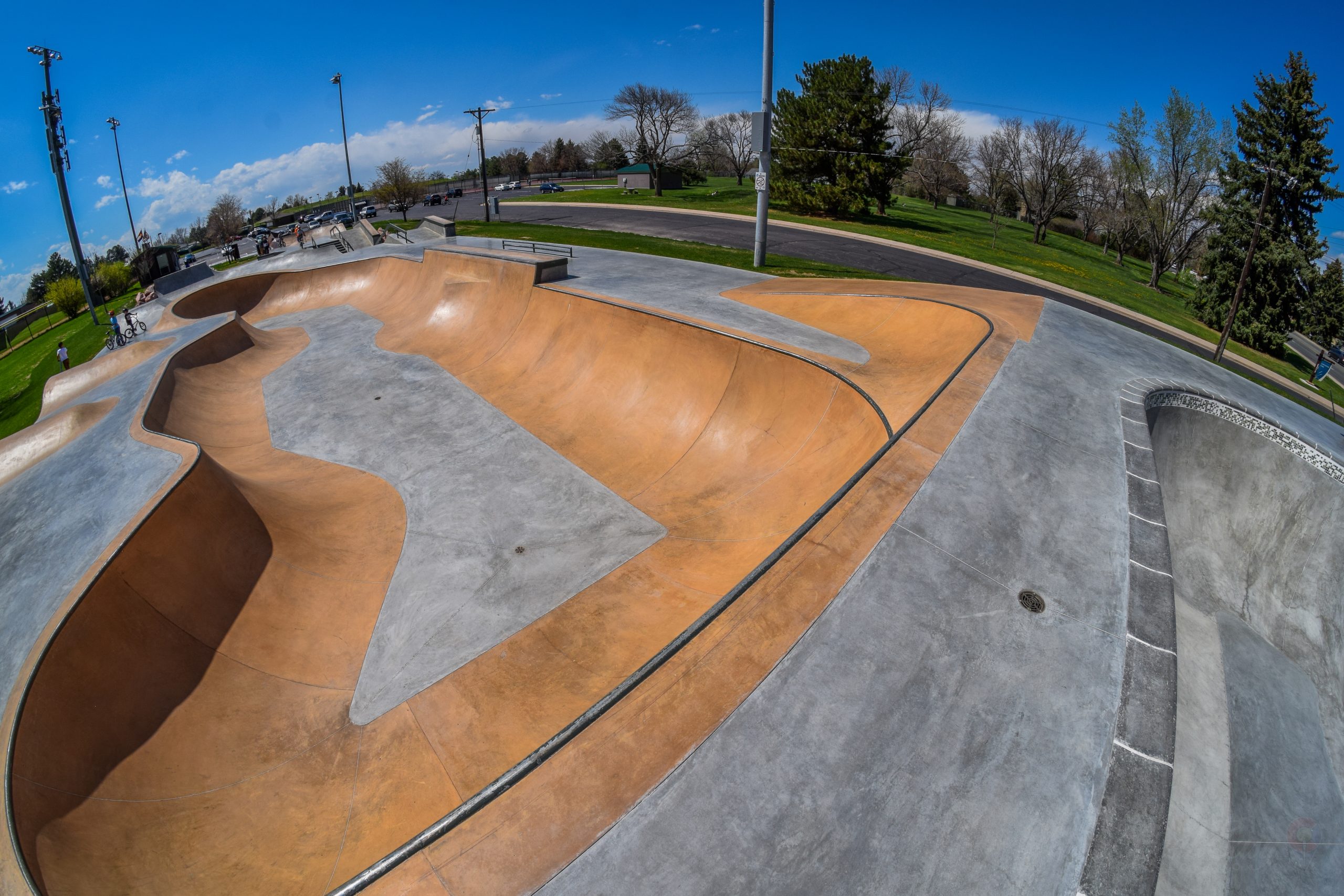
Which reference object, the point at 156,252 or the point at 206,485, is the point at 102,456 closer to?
the point at 206,485

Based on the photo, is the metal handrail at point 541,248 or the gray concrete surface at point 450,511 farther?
the metal handrail at point 541,248

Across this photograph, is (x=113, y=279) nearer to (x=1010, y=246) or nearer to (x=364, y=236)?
(x=364, y=236)

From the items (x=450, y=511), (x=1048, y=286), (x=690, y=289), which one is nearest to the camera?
(x=450, y=511)

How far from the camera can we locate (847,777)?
3680mm

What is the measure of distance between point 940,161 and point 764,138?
48.3 meters

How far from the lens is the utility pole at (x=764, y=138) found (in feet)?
48.8

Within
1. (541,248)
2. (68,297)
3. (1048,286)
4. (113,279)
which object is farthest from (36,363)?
(1048,286)

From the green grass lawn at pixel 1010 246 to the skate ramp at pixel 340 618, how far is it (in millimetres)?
16914

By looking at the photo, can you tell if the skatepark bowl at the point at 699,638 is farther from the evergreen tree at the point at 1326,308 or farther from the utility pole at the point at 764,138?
the evergreen tree at the point at 1326,308

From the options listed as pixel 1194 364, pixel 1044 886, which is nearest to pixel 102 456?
pixel 1044 886

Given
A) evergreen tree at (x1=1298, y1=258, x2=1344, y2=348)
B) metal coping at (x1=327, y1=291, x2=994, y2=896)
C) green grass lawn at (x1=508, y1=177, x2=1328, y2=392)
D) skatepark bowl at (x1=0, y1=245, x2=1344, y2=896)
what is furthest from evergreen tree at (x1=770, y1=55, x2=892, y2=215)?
metal coping at (x1=327, y1=291, x2=994, y2=896)

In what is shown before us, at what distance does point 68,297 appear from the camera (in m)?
35.4

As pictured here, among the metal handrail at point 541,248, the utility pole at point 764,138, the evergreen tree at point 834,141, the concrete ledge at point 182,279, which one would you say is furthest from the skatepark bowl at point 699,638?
the evergreen tree at point 834,141

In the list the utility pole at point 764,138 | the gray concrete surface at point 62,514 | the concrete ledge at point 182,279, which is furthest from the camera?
the concrete ledge at point 182,279
